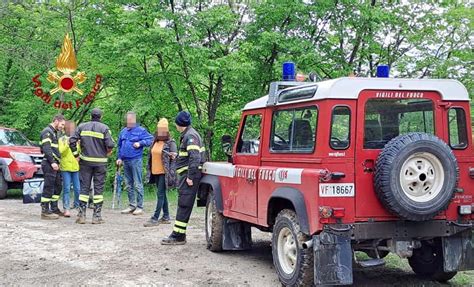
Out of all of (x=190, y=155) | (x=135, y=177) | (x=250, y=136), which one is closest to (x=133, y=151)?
(x=135, y=177)

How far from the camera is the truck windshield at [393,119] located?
5454 millimetres

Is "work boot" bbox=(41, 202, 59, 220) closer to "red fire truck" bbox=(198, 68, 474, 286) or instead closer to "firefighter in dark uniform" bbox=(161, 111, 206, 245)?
"firefighter in dark uniform" bbox=(161, 111, 206, 245)

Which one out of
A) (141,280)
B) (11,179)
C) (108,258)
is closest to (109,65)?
(11,179)

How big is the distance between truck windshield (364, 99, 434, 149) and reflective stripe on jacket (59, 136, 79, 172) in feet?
22.7

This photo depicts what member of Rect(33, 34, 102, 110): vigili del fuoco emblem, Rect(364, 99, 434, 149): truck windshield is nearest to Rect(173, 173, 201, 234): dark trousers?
Rect(364, 99, 434, 149): truck windshield

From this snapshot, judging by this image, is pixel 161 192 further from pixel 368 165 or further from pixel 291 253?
pixel 368 165

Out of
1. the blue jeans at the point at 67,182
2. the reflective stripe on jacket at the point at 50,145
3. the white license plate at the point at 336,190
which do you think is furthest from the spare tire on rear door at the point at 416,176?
the blue jeans at the point at 67,182

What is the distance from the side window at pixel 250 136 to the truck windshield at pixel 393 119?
163cm

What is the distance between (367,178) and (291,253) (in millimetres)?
1170

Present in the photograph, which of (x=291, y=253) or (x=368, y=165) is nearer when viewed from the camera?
(x=368, y=165)

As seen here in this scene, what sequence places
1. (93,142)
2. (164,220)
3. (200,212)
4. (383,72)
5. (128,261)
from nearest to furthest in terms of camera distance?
(383,72), (128,261), (93,142), (164,220), (200,212)

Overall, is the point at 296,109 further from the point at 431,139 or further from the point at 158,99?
the point at 158,99

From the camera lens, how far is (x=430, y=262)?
6207 millimetres

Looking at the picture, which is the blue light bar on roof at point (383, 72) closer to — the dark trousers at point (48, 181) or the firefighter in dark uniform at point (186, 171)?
the firefighter in dark uniform at point (186, 171)
